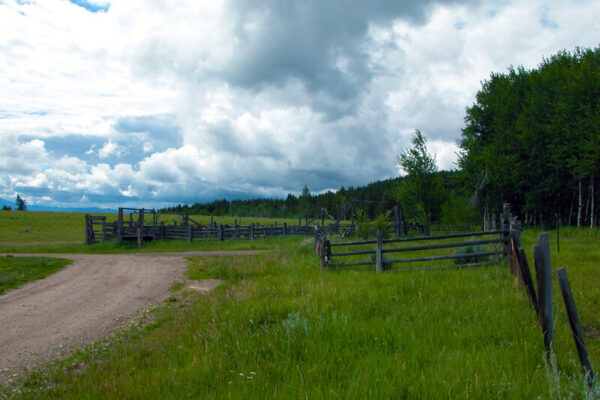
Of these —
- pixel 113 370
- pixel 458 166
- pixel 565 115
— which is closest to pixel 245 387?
pixel 113 370

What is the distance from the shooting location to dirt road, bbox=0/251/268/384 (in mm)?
6496

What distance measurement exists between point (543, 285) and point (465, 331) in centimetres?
129

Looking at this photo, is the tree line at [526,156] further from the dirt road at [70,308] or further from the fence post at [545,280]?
the fence post at [545,280]

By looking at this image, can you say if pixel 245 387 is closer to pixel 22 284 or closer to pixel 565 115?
pixel 22 284

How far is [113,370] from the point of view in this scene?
4.94 meters

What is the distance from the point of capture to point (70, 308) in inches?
371

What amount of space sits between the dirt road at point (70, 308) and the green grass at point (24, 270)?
0.50 meters

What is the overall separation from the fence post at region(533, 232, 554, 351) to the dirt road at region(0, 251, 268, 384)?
24.0 feet

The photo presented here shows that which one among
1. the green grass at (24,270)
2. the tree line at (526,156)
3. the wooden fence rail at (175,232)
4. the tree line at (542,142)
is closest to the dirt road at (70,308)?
the green grass at (24,270)

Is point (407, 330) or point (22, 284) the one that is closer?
point (407, 330)

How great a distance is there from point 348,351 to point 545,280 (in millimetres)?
2427

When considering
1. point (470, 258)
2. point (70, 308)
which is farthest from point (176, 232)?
point (470, 258)

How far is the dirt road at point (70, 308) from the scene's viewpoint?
650cm

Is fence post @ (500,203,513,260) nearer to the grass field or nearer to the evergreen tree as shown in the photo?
the grass field
